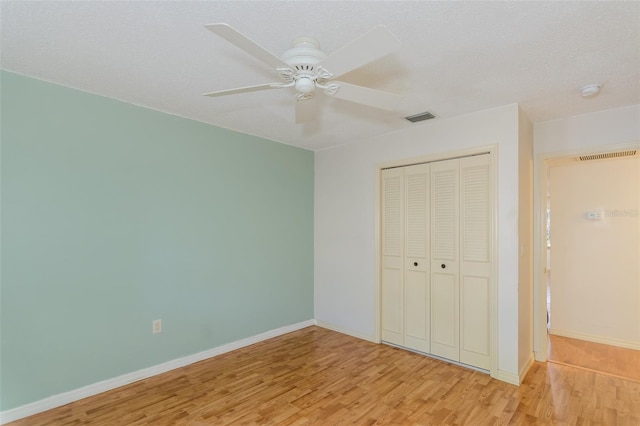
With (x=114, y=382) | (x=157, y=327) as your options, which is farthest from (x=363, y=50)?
(x=114, y=382)

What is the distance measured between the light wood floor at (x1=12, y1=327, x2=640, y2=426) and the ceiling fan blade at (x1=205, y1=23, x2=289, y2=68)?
2322 mm

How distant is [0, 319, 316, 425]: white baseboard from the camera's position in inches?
92.3

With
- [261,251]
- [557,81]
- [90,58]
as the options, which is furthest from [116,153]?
[557,81]

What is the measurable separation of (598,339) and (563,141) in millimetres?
2466

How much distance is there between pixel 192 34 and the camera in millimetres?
1854

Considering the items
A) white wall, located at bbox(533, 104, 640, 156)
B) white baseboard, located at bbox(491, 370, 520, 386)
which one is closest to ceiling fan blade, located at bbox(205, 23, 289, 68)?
white wall, located at bbox(533, 104, 640, 156)

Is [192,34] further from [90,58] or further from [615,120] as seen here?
[615,120]

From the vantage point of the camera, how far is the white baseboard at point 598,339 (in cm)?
370

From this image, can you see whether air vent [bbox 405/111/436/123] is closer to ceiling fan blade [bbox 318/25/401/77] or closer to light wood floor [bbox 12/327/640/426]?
ceiling fan blade [bbox 318/25/401/77]

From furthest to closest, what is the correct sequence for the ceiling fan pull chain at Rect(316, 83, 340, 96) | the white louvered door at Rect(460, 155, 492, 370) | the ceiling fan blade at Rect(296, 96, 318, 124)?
the white louvered door at Rect(460, 155, 492, 370) < the ceiling fan blade at Rect(296, 96, 318, 124) < the ceiling fan pull chain at Rect(316, 83, 340, 96)

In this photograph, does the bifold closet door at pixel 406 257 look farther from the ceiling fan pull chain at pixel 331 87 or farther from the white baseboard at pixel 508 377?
the ceiling fan pull chain at pixel 331 87

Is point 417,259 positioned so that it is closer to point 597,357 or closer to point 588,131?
point 588,131

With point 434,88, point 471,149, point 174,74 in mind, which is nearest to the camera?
point 174,74

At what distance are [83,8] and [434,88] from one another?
2.28m
